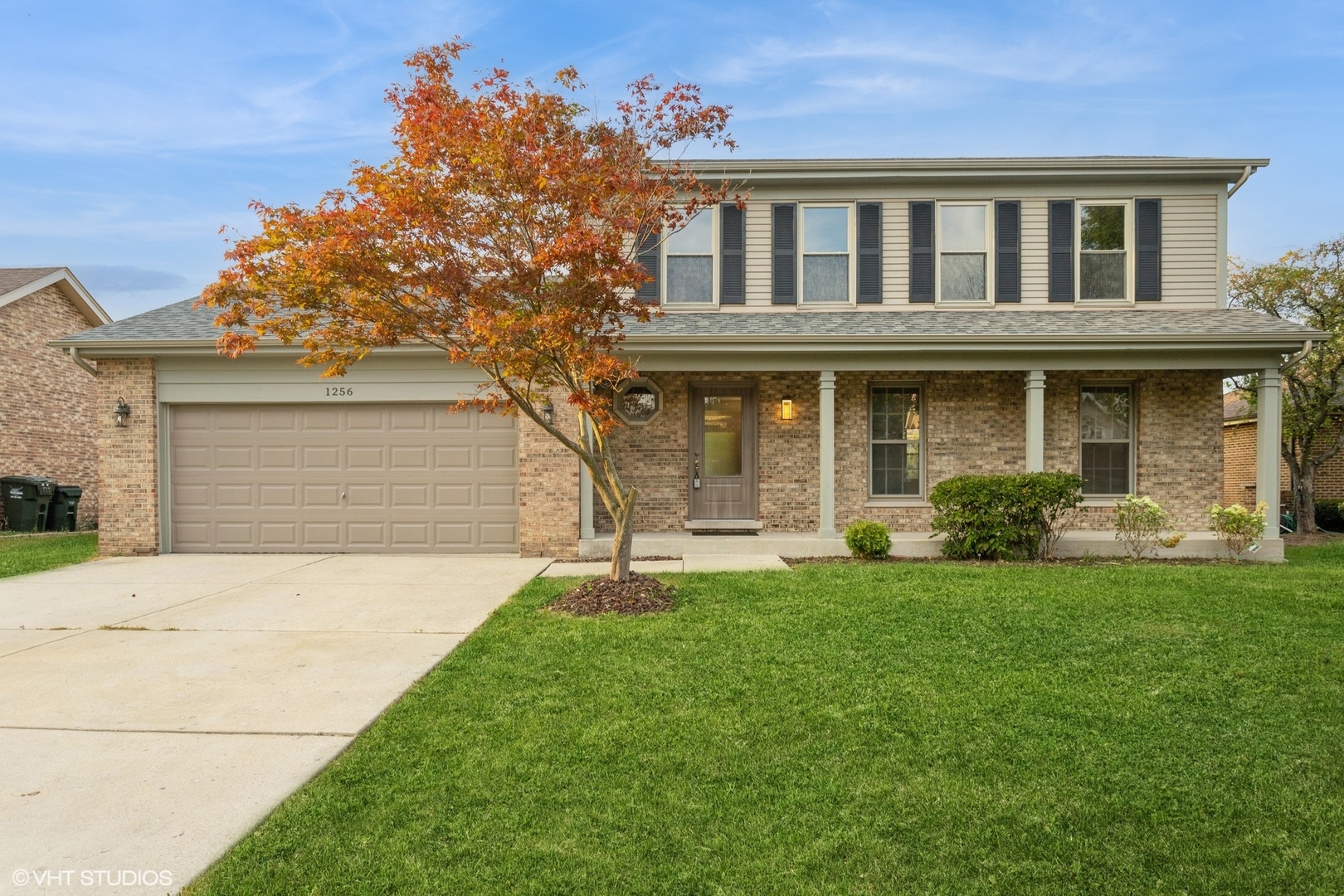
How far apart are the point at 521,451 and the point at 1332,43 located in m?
15.9

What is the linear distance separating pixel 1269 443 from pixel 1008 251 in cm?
449

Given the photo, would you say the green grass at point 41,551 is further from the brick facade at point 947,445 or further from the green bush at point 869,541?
the green bush at point 869,541

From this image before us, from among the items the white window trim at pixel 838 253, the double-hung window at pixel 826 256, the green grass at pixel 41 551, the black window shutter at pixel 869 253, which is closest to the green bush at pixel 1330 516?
the black window shutter at pixel 869 253

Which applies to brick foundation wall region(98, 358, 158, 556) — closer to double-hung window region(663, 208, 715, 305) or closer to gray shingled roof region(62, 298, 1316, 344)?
gray shingled roof region(62, 298, 1316, 344)

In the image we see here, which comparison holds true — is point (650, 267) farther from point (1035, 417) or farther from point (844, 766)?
point (844, 766)

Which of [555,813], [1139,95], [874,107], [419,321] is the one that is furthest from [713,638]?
[1139,95]

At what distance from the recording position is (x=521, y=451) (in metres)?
10.0

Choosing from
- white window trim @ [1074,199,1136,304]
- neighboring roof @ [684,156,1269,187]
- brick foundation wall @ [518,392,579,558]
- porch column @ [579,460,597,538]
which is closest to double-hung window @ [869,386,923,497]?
white window trim @ [1074,199,1136,304]

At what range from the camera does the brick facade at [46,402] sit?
14.8 metres

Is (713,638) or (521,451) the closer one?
(713,638)

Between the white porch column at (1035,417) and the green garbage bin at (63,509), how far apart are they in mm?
18187

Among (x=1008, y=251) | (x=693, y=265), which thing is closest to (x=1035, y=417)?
(x=1008, y=251)

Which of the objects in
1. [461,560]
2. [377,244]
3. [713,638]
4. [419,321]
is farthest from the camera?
[461,560]

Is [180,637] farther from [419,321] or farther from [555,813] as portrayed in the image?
[555,813]
